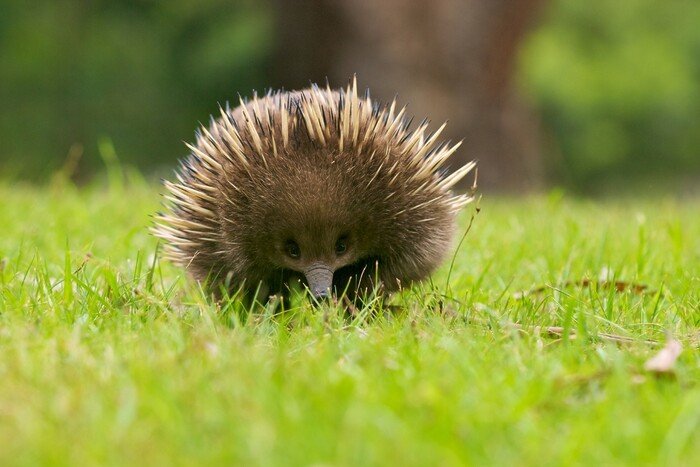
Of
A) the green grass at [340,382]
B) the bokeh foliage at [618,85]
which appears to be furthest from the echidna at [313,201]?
the bokeh foliage at [618,85]

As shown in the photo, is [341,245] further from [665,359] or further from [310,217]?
[665,359]

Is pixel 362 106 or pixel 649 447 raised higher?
pixel 362 106

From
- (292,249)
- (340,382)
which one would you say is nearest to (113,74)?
(292,249)

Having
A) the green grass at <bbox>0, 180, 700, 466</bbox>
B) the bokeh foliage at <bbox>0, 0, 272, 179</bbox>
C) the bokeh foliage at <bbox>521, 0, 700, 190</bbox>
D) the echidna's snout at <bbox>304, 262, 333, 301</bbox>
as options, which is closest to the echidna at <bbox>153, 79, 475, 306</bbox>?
the echidna's snout at <bbox>304, 262, 333, 301</bbox>

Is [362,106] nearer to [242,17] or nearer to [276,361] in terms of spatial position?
[276,361]

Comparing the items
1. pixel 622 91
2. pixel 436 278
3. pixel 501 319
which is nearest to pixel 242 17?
pixel 622 91

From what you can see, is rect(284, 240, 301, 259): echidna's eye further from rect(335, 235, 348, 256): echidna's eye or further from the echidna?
rect(335, 235, 348, 256): echidna's eye
